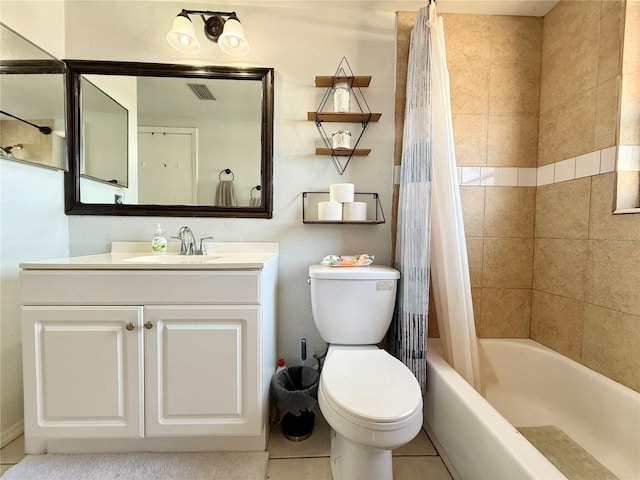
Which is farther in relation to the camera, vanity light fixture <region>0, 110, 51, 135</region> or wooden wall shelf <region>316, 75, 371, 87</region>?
wooden wall shelf <region>316, 75, 371, 87</region>

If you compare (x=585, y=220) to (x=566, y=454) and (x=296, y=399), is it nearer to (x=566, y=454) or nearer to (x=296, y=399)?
(x=566, y=454)

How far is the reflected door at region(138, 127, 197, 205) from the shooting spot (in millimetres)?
1529

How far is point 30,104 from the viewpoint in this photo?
1.32 metres

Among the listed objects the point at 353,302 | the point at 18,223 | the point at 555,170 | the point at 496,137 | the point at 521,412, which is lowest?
the point at 521,412

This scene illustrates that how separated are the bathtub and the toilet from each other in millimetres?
232

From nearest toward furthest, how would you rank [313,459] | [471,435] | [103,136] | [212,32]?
[471,435] → [313,459] → [212,32] → [103,136]

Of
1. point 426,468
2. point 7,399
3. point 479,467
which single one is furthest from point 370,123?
point 7,399

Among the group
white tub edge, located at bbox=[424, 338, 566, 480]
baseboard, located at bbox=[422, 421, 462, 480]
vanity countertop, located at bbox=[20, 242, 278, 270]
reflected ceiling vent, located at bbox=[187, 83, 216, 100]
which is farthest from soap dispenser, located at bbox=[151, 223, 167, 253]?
→ baseboard, located at bbox=[422, 421, 462, 480]

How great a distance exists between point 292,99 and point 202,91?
1.65 ft

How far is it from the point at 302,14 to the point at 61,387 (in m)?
2.11

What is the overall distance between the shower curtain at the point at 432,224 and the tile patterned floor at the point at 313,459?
33 cm

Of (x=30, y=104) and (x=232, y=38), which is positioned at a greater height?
(x=232, y=38)

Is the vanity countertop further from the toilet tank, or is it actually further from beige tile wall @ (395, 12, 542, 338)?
beige tile wall @ (395, 12, 542, 338)

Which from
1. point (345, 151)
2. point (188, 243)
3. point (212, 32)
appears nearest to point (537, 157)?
point (345, 151)
